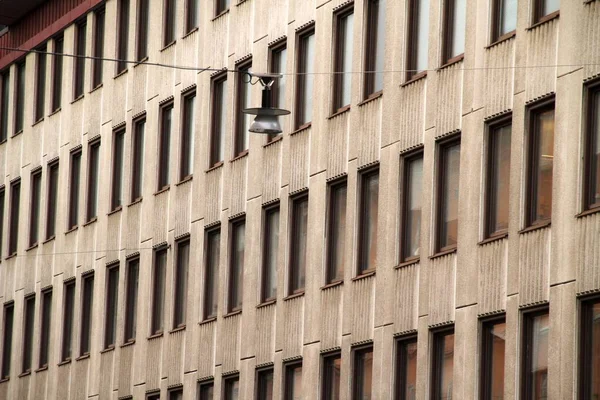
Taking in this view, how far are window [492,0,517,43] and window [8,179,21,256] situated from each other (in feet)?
83.4

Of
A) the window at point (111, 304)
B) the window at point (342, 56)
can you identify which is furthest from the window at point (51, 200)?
the window at point (342, 56)

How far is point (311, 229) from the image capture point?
41750 millimetres

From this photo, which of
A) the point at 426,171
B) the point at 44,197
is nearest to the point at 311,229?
the point at 426,171

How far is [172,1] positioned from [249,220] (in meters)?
7.63

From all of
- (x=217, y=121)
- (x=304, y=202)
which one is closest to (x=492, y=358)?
(x=304, y=202)

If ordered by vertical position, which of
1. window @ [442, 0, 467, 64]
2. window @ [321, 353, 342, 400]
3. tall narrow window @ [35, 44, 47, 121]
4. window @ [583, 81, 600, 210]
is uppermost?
tall narrow window @ [35, 44, 47, 121]

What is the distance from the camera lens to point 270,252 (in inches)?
1726

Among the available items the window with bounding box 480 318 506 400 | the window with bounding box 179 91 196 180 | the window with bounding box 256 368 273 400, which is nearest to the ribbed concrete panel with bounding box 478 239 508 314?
the window with bounding box 480 318 506 400

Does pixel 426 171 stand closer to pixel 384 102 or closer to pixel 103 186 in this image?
pixel 384 102

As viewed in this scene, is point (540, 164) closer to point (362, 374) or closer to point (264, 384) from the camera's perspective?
point (362, 374)

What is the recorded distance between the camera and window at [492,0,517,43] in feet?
116

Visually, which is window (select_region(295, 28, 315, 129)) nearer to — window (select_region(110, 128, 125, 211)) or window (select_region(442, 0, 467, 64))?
window (select_region(442, 0, 467, 64))

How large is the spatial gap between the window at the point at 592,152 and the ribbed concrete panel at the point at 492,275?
2455 mm

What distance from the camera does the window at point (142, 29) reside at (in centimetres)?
5112
